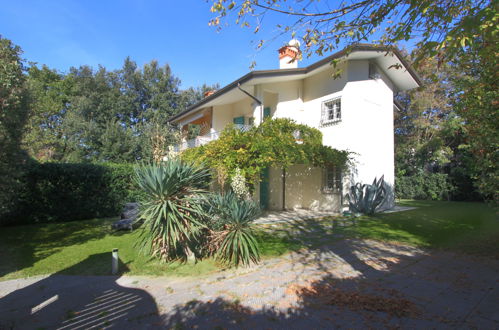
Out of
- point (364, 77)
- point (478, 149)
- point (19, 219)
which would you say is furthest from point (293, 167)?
point (19, 219)

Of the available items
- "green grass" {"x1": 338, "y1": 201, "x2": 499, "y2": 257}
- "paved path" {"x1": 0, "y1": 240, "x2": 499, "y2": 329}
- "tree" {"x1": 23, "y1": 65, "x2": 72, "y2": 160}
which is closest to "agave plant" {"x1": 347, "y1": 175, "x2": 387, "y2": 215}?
"green grass" {"x1": 338, "y1": 201, "x2": 499, "y2": 257}

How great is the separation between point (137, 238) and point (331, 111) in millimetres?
11320

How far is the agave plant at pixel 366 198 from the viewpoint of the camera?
39.5ft

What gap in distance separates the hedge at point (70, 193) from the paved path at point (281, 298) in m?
6.11

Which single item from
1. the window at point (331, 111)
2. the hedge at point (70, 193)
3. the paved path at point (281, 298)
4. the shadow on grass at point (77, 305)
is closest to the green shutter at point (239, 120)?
the window at point (331, 111)

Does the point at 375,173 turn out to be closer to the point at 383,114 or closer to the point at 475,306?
the point at 383,114

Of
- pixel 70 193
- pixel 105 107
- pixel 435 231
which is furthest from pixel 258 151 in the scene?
pixel 105 107

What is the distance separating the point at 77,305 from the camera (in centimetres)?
388

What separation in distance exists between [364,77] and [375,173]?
5054 mm

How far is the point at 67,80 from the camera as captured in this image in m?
30.6

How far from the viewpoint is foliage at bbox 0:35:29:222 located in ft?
18.6

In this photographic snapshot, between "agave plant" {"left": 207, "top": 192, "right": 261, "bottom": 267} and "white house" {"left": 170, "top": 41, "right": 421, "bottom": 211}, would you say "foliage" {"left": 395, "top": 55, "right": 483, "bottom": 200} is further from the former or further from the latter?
"agave plant" {"left": 207, "top": 192, "right": 261, "bottom": 267}

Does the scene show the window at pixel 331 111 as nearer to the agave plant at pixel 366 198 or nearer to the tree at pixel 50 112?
the agave plant at pixel 366 198

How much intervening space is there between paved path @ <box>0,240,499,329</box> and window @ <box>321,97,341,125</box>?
8.92m
